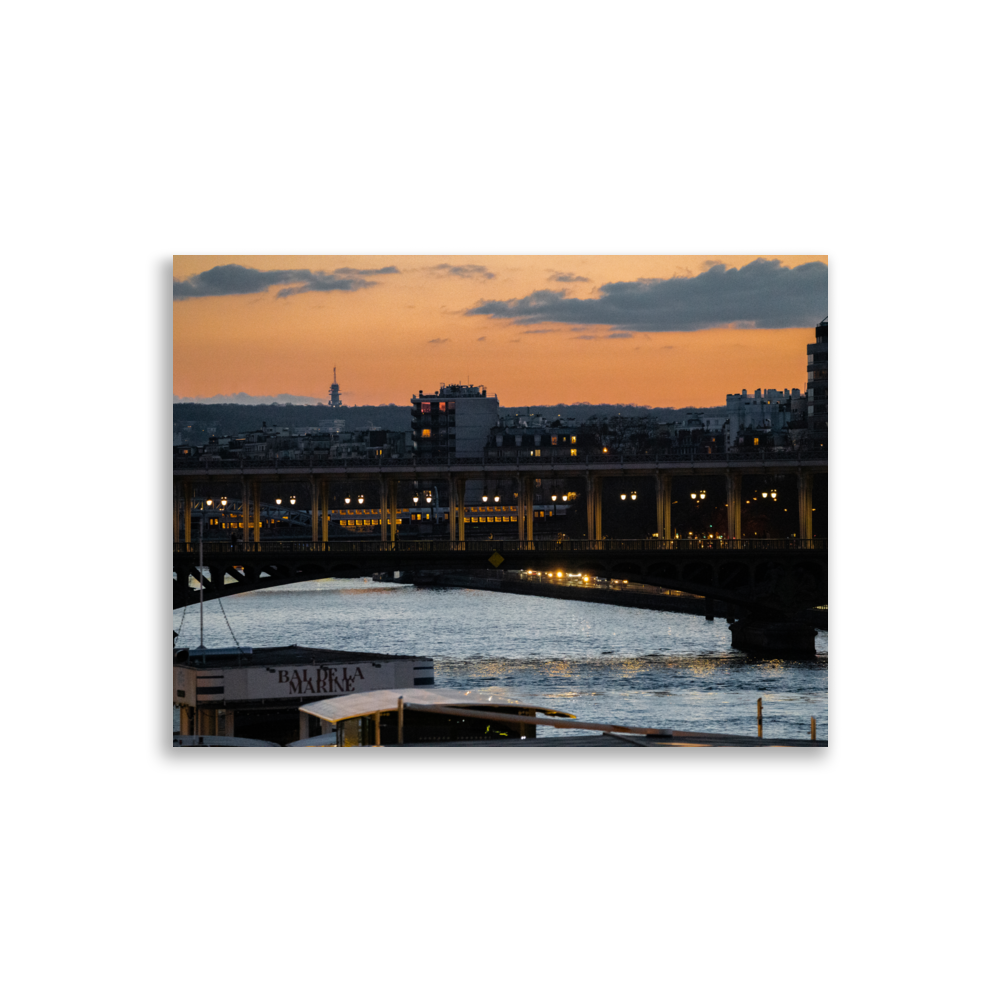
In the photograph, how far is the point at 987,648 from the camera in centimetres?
395

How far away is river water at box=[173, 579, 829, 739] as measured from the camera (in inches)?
872

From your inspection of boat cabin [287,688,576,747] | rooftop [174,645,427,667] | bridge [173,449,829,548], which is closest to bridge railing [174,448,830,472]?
bridge [173,449,829,548]

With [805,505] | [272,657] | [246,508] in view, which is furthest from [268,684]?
[805,505]

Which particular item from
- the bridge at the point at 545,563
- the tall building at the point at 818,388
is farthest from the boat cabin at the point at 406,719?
the tall building at the point at 818,388

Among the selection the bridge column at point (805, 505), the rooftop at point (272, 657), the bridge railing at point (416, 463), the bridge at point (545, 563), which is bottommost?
the rooftop at point (272, 657)

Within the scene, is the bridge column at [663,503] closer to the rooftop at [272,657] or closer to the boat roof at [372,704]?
the rooftop at [272,657]

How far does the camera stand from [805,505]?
37.0 meters

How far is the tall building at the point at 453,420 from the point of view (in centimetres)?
7294

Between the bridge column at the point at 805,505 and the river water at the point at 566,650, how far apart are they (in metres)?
3.07
